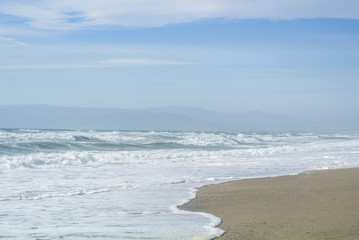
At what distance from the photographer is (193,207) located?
8617mm

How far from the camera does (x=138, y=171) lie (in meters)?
15.1

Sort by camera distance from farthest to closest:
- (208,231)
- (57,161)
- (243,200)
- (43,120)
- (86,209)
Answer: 1. (43,120)
2. (57,161)
3. (243,200)
4. (86,209)
5. (208,231)

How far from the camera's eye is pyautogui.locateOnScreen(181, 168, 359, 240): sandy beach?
Result: 629 cm

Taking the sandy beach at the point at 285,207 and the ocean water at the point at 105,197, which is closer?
the sandy beach at the point at 285,207

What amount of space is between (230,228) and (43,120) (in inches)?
6644

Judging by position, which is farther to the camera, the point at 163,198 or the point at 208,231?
the point at 163,198

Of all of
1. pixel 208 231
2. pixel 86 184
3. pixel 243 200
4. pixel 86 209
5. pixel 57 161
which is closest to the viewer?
pixel 208 231

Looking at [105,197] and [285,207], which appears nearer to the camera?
[285,207]

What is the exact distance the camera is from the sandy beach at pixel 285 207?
247 inches

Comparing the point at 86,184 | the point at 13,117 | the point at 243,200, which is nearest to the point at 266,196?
the point at 243,200

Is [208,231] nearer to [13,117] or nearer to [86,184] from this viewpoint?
[86,184]

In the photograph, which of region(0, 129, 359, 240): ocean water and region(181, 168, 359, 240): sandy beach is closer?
region(181, 168, 359, 240): sandy beach

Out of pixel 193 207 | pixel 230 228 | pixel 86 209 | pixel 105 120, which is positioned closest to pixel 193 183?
pixel 193 207

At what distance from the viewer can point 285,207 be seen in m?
8.21
